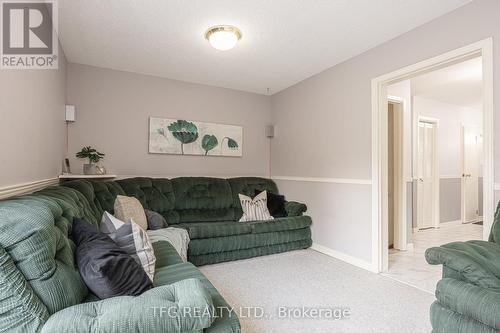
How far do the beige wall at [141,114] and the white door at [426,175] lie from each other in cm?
322

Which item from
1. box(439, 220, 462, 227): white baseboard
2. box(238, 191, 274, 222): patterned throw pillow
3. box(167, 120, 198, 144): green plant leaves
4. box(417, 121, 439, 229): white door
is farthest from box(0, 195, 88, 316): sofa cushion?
box(439, 220, 462, 227): white baseboard

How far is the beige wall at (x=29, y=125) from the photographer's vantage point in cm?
158

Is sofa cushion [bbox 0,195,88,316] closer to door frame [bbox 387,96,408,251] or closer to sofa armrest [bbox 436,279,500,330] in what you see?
sofa armrest [bbox 436,279,500,330]

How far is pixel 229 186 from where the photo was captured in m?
4.00

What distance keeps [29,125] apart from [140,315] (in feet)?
5.71

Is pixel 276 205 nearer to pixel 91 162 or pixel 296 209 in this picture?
pixel 296 209

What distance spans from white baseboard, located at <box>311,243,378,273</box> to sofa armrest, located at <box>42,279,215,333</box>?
7.93 ft

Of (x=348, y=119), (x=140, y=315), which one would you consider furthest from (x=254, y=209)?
(x=140, y=315)

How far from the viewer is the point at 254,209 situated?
3.70 metres

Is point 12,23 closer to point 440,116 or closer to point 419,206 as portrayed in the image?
point 419,206

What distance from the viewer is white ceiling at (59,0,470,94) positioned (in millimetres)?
→ 2197

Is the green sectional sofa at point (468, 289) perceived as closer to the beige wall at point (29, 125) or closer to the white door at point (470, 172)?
the beige wall at point (29, 125)

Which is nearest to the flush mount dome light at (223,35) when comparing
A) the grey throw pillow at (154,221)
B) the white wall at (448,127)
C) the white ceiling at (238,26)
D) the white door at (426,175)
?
the white ceiling at (238,26)

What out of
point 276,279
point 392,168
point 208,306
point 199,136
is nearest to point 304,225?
point 276,279
